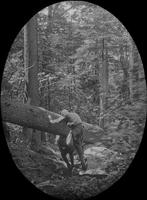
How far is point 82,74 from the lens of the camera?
6785 mm

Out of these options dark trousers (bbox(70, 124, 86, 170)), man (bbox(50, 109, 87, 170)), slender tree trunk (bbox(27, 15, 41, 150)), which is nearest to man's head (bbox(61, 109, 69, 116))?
man (bbox(50, 109, 87, 170))

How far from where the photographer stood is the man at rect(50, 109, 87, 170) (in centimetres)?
672

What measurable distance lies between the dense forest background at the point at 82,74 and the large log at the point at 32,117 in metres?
0.09

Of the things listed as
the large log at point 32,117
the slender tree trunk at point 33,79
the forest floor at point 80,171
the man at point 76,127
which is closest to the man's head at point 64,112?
the man at point 76,127

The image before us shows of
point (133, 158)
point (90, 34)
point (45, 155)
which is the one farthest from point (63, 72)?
point (133, 158)

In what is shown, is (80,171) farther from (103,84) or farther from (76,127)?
(103,84)

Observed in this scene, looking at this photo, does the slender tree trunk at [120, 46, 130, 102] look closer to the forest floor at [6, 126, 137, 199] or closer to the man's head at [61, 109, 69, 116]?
the forest floor at [6, 126, 137, 199]

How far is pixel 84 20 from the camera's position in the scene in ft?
22.4

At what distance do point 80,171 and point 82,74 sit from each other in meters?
1.59

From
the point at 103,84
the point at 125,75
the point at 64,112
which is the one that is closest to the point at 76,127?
the point at 64,112

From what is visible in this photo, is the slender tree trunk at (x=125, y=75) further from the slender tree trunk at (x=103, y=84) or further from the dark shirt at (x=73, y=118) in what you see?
the dark shirt at (x=73, y=118)

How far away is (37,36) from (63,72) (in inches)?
29.4

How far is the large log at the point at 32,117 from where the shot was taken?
681 centimetres

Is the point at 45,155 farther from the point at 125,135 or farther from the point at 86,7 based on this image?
the point at 86,7
